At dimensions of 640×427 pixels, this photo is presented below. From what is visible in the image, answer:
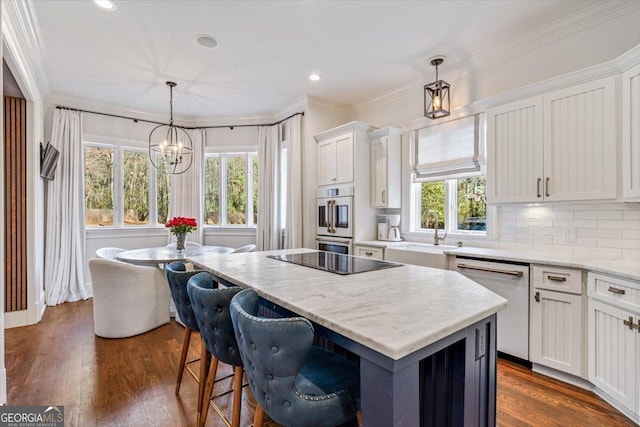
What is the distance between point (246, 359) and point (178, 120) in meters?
5.31

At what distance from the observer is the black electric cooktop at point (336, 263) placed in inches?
77.7

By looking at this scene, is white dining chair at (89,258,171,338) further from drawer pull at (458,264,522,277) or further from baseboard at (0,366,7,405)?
drawer pull at (458,264,522,277)

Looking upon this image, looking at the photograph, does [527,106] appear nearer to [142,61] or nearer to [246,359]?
[246,359]

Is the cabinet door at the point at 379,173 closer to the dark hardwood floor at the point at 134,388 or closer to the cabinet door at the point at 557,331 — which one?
the cabinet door at the point at 557,331

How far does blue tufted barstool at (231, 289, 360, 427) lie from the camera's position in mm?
1059

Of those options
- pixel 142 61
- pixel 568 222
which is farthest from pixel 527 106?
pixel 142 61

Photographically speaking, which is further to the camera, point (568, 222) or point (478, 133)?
point (478, 133)

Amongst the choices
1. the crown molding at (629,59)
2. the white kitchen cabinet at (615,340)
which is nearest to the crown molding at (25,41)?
the crown molding at (629,59)

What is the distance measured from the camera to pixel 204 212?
18.6 ft

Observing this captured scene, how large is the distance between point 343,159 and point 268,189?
4.99 ft

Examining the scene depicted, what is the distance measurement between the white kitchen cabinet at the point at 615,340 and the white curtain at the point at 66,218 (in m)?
5.81

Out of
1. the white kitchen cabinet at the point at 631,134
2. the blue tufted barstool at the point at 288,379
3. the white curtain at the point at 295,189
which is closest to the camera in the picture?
the blue tufted barstool at the point at 288,379

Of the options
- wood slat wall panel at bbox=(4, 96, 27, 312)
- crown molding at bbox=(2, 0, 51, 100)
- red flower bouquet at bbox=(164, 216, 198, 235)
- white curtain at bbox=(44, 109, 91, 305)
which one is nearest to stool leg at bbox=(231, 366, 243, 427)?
red flower bouquet at bbox=(164, 216, 198, 235)

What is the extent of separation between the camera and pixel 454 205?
3.75m
